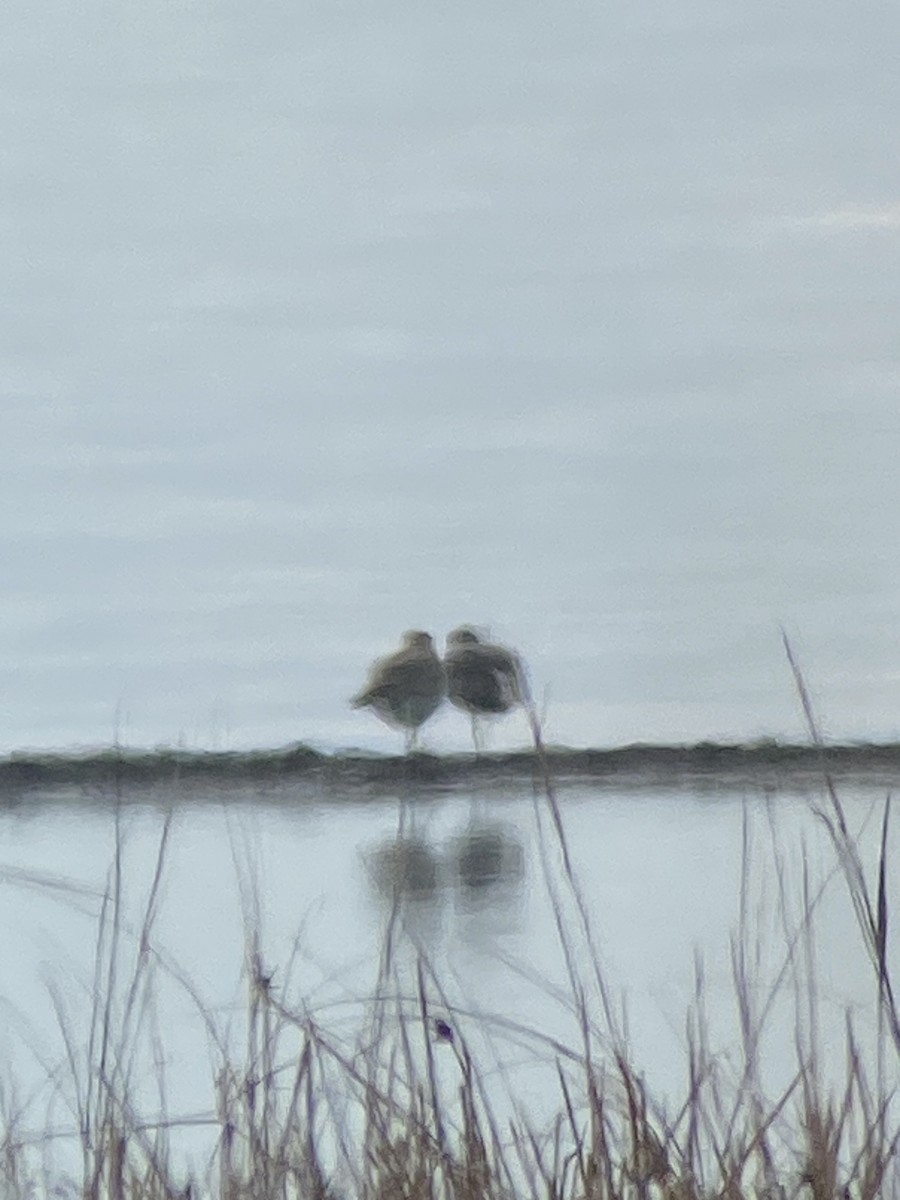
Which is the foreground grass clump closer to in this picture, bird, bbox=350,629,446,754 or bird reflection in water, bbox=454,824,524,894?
bird reflection in water, bbox=454,824,524,894

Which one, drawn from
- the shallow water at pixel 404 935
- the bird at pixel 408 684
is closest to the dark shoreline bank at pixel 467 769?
the shallow water at pixel 404 935

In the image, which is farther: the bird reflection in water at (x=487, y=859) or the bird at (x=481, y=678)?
the bird reflection in water at (x=487, y=859)

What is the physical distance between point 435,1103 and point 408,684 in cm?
616

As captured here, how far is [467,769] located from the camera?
4.38 m

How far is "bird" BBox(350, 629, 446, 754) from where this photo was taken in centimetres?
798

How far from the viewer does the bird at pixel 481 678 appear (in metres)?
1.52

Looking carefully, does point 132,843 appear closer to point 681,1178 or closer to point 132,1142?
point 132,1142

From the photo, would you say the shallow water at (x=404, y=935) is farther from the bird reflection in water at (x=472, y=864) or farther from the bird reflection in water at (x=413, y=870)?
the bird reflection in water at (x=472, y=864)

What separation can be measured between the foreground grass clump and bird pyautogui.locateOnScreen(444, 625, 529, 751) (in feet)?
0.44

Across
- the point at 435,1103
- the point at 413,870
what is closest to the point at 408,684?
the point at 413,870

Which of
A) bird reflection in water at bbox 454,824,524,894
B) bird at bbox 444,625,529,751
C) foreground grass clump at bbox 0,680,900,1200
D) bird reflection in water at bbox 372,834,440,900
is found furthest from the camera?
bird reflection in water at bbox 454,824,524,894

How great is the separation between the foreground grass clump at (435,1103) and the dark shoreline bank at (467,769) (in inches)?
4.0

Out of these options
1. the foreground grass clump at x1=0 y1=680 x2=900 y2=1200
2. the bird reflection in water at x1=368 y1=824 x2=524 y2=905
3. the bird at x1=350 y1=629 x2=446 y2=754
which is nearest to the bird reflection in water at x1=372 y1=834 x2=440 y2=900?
the bird reflection in water at x1=368 y1=824 x2=524 y2=905

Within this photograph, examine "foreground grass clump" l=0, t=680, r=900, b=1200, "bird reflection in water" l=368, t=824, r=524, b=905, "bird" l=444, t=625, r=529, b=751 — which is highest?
"bird" l=444, t=625, r=529, b=751
